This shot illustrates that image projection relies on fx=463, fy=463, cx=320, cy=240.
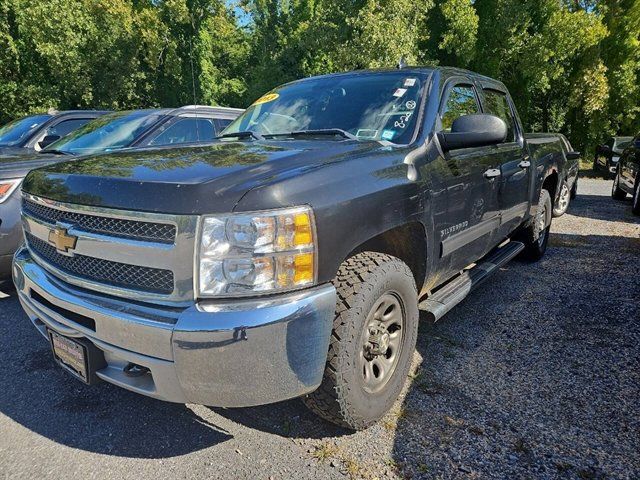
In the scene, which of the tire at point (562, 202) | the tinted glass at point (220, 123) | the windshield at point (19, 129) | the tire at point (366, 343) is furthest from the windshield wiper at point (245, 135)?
the tire at point (562, 202)

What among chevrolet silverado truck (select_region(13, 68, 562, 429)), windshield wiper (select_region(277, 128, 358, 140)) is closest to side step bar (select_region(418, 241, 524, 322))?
chevrolet silverado truck (select_region(13, 68, 562, 429))

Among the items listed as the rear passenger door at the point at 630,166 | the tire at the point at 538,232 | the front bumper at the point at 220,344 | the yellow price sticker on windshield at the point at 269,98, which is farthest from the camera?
the rear passenger door at the point at 630,166

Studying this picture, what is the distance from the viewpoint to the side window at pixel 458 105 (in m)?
3.08

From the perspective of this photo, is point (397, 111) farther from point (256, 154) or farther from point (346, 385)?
point (346, 385)

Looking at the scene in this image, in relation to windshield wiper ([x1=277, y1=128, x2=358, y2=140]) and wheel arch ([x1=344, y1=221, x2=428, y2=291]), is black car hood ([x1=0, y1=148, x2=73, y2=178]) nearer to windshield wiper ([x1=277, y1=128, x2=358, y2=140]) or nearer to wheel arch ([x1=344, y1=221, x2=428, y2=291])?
windshield wiper ([x1=277, y1=128, x2=358, y2=140])

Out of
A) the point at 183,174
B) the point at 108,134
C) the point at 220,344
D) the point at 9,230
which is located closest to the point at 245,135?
the point at 183,174

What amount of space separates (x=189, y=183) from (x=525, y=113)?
69.5ft

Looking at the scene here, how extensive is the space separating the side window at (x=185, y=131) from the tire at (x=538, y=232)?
12.4 ft

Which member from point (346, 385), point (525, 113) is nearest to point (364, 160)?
point (346, 385)

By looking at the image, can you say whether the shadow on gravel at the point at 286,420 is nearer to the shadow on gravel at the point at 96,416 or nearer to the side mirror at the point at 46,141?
the shadow on gravel at the point at 96,416

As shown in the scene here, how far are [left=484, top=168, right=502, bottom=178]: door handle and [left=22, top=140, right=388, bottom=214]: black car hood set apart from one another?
1181 mm

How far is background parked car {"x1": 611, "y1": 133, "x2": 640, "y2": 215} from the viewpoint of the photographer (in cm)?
849

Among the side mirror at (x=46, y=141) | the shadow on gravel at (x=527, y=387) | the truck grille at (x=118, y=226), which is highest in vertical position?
the side mirror at (x=46, y=141)

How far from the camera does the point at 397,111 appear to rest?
295 cm
